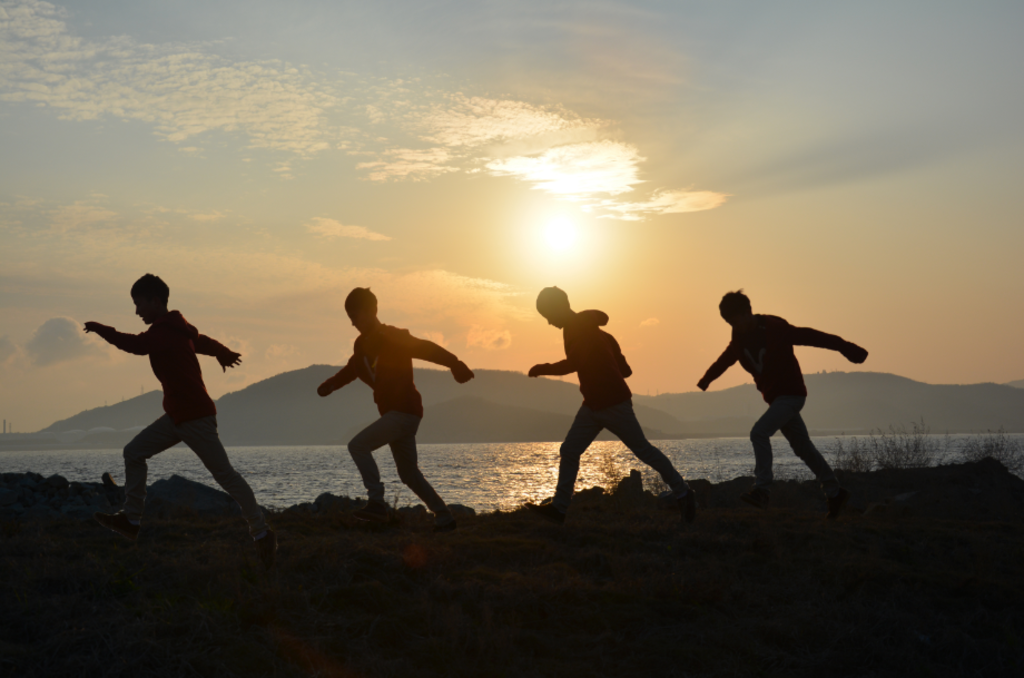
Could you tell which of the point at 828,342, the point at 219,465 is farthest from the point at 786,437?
the point at 219,465

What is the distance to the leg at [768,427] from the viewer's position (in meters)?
7.44

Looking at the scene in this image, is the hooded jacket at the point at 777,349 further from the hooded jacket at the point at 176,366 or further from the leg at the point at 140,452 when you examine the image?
the leg at the point at 140,452

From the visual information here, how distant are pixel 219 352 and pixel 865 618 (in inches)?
210

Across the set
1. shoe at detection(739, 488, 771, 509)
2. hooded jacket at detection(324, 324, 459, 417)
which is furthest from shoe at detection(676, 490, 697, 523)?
hooded jacket at detection(324, 324, 459, 417)

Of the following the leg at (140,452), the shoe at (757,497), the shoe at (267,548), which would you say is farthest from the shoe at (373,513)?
the shoe at (757,497)

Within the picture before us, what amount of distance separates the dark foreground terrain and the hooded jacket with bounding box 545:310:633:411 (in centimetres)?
140

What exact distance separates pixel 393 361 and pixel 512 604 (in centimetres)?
296

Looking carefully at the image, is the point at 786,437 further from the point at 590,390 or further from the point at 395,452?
the point at 395,452

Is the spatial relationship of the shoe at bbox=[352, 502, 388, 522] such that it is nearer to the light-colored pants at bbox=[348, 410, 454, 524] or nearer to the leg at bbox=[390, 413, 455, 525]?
the light-colored pants at bbox=[348, 410, 454, 524]

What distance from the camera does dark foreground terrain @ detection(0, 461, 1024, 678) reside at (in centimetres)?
363

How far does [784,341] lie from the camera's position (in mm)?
7695

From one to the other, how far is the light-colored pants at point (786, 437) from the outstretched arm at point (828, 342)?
25.5 inches

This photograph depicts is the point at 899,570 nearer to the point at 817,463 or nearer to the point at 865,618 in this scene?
the point at 865,618

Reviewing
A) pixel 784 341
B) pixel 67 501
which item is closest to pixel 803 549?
pixel 784 341
